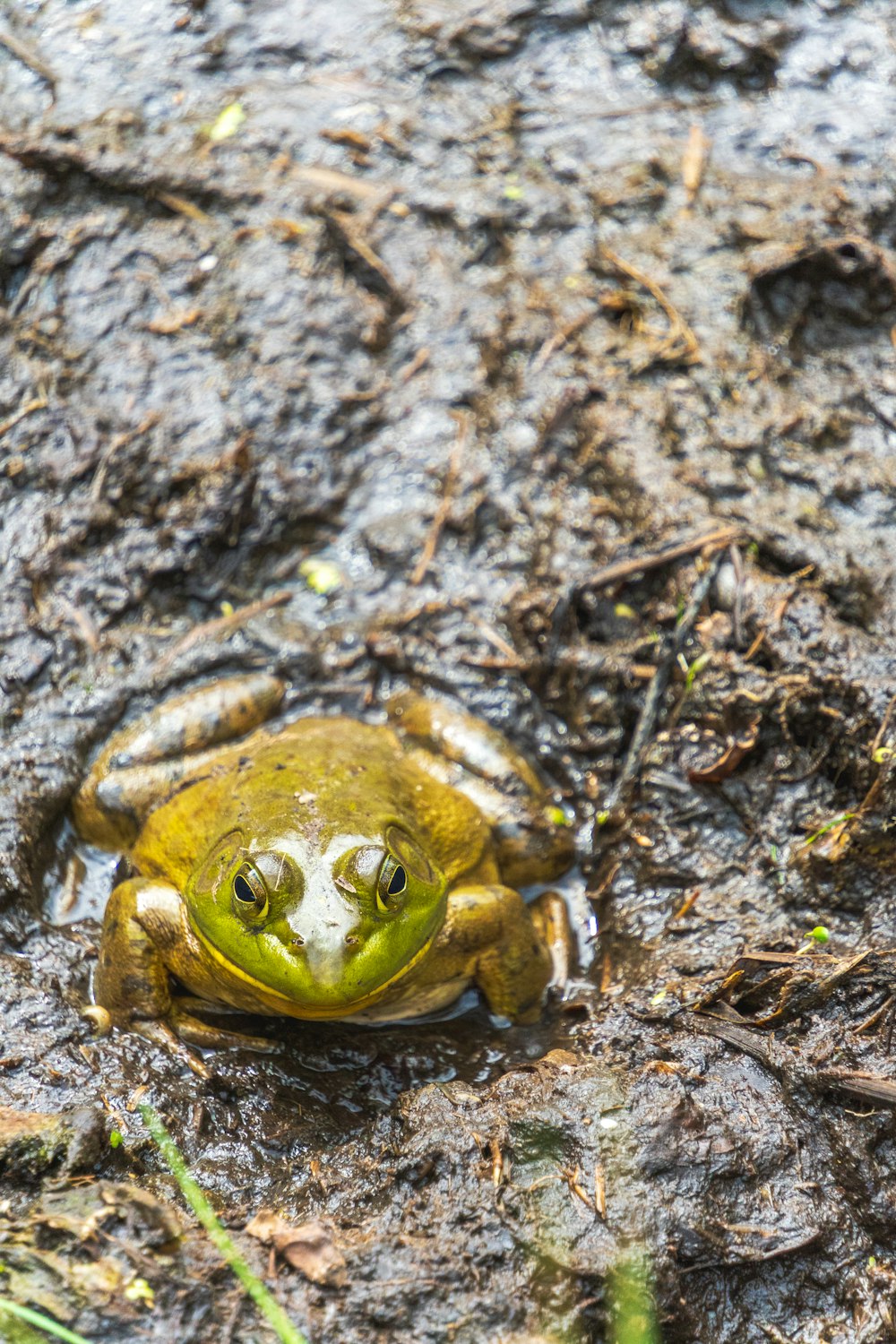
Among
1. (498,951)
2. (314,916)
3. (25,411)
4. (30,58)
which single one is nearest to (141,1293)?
(314,916)

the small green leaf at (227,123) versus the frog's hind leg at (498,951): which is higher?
the small green leaf at (227,123)

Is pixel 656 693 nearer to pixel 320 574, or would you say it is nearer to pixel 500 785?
pixel 500 785

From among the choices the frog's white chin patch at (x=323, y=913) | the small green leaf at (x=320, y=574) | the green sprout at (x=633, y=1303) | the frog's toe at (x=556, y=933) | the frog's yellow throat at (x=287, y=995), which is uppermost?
the frog's white chin patch at (x=323, y=913)

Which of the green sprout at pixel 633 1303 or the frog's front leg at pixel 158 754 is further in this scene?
the frog's front leg at pixel 158 754

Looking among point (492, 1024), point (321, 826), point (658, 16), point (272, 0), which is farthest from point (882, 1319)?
point (272, 0)

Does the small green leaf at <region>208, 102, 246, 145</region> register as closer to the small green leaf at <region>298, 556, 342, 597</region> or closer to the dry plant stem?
the small green leaf at <region>298, 556, 342, 597</region>

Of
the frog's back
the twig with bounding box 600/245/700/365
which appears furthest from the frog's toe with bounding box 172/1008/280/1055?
the twig with bounding box 600/245/700/365

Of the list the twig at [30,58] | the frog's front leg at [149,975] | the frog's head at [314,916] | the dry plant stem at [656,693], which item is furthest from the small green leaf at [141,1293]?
the twig at [30,58]

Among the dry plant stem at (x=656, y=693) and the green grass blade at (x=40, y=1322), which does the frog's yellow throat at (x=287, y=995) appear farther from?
the dry plant stem at (x=656, y=693)

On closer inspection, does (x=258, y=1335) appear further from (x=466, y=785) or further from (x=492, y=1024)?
(x=466, y=785)
